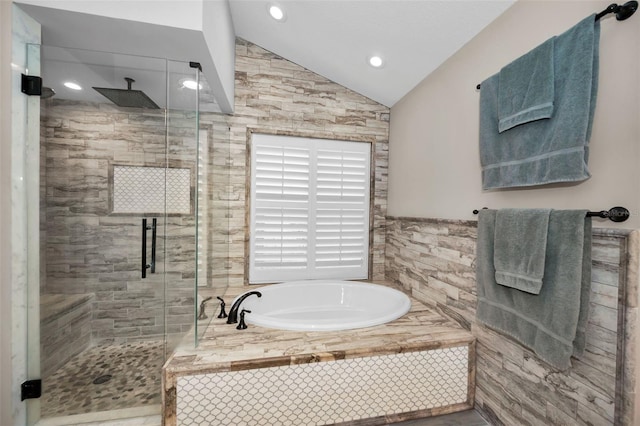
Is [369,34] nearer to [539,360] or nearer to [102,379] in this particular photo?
[539,360]

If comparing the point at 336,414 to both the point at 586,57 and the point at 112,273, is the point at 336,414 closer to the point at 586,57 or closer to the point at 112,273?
the point at 112,273

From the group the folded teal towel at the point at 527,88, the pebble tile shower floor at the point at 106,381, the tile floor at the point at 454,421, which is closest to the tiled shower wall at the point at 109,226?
the pebble tile shower floor at the point at 106,381

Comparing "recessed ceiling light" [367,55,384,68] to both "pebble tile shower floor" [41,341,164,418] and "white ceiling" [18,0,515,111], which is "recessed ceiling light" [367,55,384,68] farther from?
"pebble tile shower floor" [41,341,164,418]

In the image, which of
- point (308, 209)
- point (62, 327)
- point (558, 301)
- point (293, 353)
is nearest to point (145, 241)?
point (62, 327)

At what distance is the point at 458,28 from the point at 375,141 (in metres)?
1.29

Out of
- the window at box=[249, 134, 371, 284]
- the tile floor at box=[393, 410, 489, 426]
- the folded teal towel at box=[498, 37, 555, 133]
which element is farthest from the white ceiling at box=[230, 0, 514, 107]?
the tile floor at box=[393, 410, 489, 426]

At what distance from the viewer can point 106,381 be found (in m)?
1.67

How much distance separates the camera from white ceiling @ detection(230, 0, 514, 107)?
172cm

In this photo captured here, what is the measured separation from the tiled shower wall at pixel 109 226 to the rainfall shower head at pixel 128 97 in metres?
0.05

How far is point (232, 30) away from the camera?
2.42 m

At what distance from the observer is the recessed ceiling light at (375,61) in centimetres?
225

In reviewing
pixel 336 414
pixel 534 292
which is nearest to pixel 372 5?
pixel 534 292

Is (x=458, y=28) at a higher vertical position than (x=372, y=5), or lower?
lower

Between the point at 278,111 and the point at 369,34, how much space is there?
1.08m
